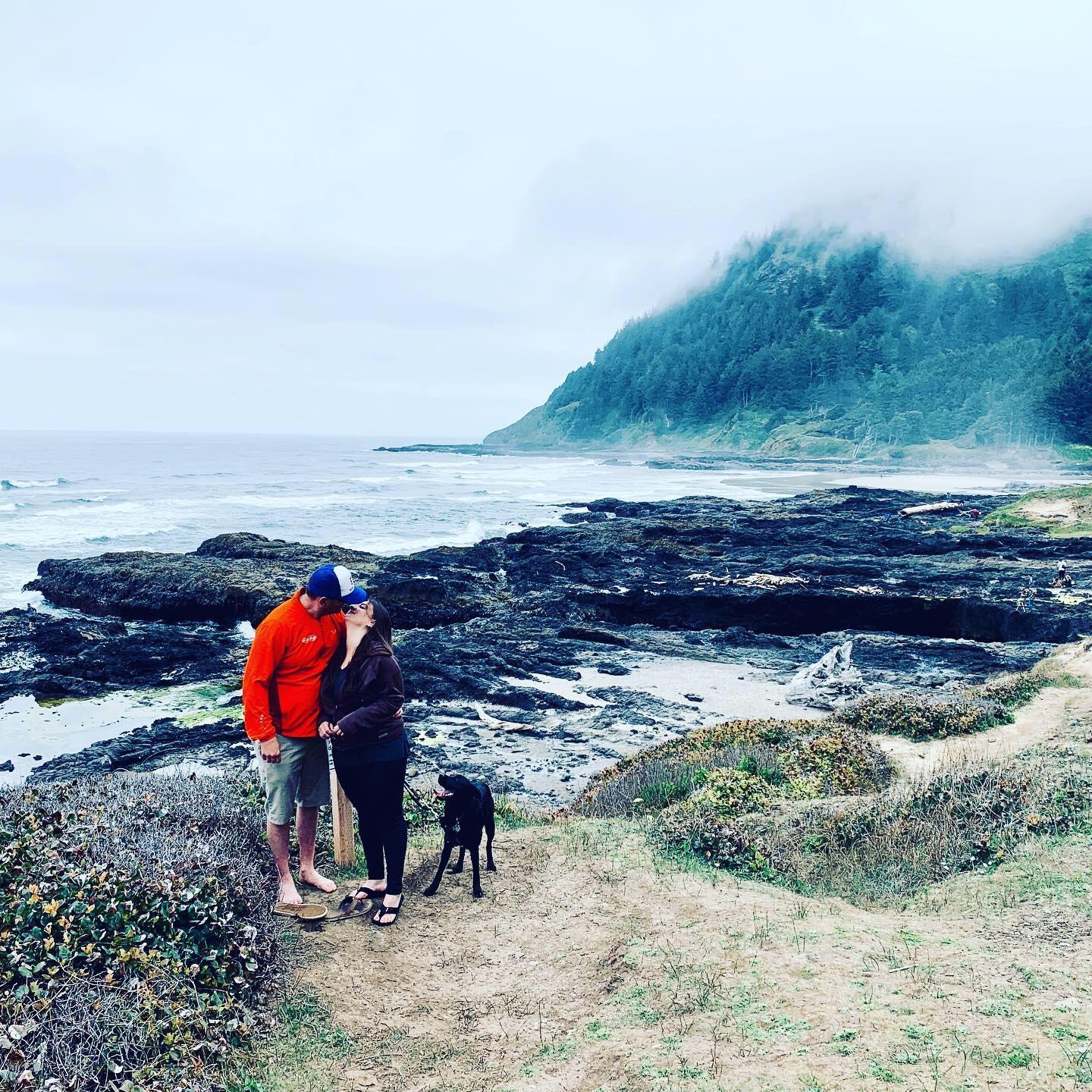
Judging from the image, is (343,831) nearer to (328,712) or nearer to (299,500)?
(328,712)

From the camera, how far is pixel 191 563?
25.8 m

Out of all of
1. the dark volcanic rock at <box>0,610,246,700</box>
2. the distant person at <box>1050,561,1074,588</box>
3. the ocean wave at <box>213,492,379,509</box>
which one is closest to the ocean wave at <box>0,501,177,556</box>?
the ocean wave at <box>213,492,379,509</box>

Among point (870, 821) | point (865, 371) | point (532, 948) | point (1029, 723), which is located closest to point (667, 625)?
point (1029, 723)

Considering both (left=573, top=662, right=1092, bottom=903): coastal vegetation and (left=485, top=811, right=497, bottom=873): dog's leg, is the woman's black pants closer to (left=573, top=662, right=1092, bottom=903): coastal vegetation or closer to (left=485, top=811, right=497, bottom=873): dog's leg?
(left=485, top=811, right=497, bottom=873): dog's leg

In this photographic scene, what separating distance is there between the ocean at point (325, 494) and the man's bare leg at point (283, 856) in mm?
23913

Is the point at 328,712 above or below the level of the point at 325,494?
below

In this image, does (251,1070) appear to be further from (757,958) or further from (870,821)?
(870,821)

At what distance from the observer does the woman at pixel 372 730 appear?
518cm

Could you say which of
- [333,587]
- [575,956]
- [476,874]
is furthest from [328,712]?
[575,956]

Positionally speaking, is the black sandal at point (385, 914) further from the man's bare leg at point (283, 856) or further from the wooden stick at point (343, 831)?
the wooden stick at point (343, 831)

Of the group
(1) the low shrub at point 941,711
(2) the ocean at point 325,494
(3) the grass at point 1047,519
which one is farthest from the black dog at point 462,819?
(3) the grass at point 1047,519

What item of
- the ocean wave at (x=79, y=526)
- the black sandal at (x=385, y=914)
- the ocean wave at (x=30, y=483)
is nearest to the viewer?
the black sandal at (x=385, y=914)

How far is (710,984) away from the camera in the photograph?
445cm

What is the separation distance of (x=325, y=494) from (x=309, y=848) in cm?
5904
